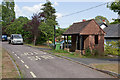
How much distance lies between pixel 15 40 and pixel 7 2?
126 ft

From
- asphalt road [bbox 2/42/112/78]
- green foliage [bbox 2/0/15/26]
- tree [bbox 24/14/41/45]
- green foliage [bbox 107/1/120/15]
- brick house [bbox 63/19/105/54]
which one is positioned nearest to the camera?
asphalt road [bbox 2/42/112/78]

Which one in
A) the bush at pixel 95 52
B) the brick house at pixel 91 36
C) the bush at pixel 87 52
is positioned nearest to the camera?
the bush at pixel 87 52

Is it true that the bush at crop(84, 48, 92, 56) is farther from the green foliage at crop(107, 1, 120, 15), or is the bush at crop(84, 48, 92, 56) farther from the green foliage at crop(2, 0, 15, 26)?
the green foliage at crop(2, 0, 15, 26)

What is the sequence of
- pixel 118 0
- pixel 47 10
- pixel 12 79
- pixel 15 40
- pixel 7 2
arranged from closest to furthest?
pixel 12 79
pixel 118 0
pixel 15 40
pixel 47 10
pixel 7 2

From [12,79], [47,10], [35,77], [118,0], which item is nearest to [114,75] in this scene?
[35,77]

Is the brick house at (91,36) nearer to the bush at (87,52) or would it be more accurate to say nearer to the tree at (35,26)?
the bush at (87,52)

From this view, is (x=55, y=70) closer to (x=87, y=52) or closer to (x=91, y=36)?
(x=87, y=52)

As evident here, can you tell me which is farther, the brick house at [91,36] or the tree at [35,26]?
the tree at [35,26]

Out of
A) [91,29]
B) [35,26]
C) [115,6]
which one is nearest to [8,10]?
[35,26]

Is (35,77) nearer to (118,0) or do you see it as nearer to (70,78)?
(70,78)

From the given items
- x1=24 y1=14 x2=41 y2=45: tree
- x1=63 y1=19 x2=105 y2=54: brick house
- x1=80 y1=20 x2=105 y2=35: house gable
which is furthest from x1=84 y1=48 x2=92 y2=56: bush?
x1=24 y1=14 x2=41 y2=45: tree

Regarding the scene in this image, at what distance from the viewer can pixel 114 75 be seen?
8.99 m

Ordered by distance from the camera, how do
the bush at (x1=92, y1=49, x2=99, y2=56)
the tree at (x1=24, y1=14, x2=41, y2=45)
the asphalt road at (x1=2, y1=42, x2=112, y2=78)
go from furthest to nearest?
the tree at (x1=24, y1=14, x2=41, y2=45) < the bush at (x1=92, y1=49, x2=99, y2=56) < the asphalt road at (x1=2, y1=42, x2=112, y2=78)

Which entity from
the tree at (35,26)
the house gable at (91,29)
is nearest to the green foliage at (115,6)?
the house gable at (91,29)
